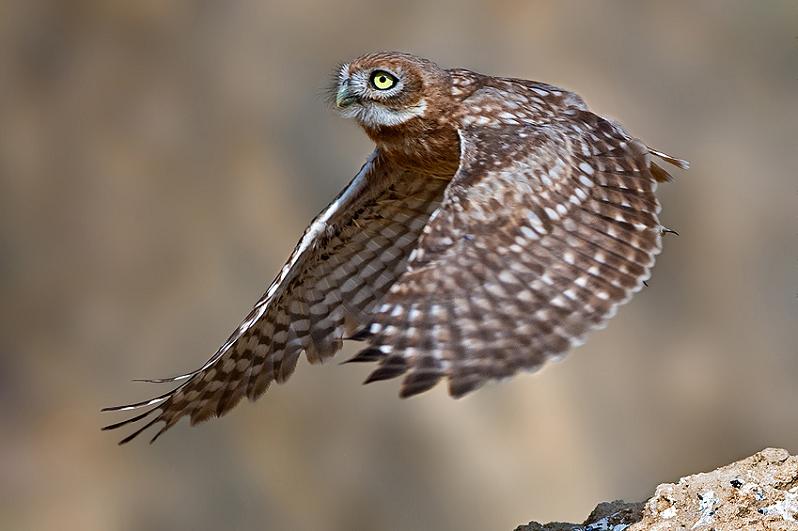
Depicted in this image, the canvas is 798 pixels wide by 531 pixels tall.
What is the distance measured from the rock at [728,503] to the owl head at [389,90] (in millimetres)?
1829

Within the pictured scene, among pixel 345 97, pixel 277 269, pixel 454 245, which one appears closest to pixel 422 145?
pixel 345 97

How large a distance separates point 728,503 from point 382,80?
2.26m

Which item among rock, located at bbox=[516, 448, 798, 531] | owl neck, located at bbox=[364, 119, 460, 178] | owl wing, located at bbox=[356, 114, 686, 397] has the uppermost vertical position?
owl neck, located at bbox=[364, 119, 460, 178]

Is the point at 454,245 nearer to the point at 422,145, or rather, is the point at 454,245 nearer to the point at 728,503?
the point at 422,145

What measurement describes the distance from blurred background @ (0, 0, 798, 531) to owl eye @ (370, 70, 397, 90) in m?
3.96

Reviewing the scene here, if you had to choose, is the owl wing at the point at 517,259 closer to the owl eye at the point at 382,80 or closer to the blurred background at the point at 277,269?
the owl eye at the point at 382,80

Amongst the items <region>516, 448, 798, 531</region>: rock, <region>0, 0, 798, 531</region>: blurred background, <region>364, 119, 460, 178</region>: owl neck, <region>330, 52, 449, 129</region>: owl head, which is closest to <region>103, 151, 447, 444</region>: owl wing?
<region>364, 119, 460, 178</region>: owl neck

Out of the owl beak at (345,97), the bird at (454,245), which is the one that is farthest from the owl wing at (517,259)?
the owl beak at (345,97)

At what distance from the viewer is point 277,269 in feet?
30.5

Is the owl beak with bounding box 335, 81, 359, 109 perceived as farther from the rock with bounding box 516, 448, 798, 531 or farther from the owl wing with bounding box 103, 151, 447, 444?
the rock with bounding box 516, 448, 798, 531

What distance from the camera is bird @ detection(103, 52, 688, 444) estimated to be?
3836 mm

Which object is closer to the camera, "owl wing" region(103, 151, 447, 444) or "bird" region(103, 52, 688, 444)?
"bird" region(103, 52, 688, 444)

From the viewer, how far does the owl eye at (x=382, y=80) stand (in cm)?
518

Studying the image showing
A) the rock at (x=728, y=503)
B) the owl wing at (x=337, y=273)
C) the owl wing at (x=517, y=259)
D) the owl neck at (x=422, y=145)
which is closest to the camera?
the owl wing at (x=517, y=259)
